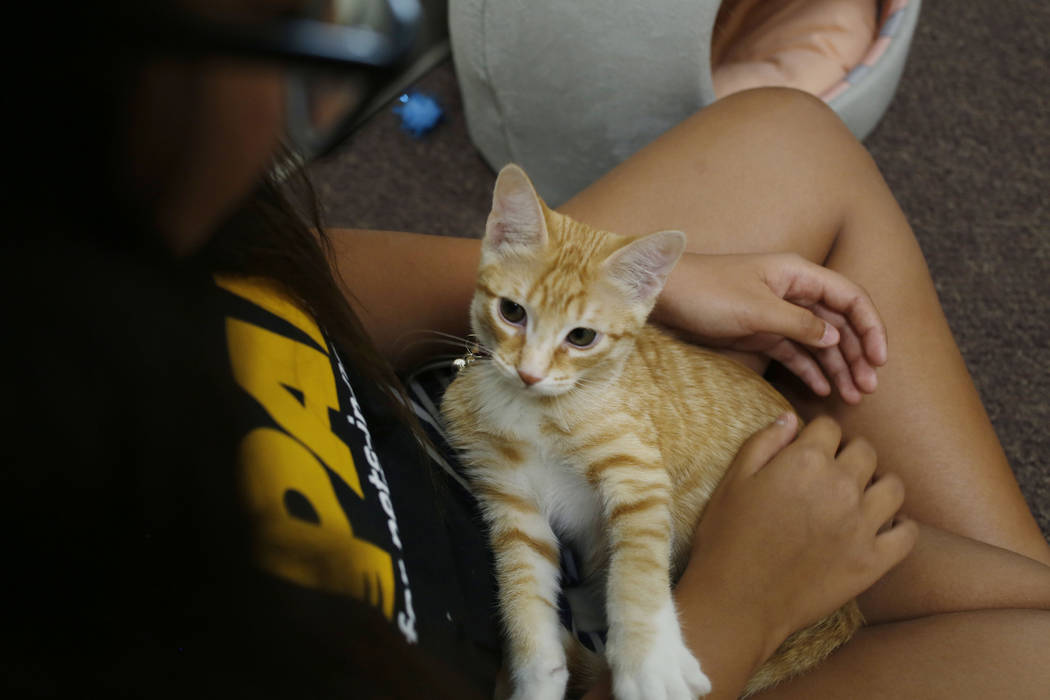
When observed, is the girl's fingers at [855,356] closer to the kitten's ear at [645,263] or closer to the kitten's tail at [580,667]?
the kitten's ear at [645,263]

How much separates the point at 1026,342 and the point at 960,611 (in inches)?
41.6

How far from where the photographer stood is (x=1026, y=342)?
1.73 meters

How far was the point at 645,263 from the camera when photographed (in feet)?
3.15

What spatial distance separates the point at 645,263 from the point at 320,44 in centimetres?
67

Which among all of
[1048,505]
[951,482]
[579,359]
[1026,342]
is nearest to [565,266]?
[579,359]

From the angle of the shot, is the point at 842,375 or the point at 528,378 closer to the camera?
the point at 528,378

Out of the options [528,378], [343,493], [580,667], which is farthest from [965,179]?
[343,493]

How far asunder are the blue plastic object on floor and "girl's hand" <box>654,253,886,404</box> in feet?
3.82

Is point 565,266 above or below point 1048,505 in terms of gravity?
above

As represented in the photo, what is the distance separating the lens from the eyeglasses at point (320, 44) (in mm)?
327

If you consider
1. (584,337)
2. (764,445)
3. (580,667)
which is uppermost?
(584,337)

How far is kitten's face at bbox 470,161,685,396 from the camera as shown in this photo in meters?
0.97

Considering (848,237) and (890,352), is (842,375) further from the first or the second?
(848,237)

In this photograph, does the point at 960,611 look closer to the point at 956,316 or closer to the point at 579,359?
the point at 579,359
